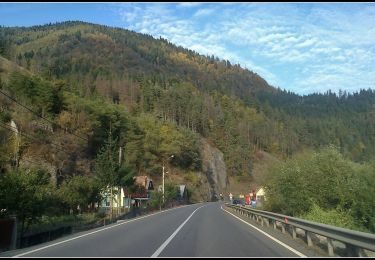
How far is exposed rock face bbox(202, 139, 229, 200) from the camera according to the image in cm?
14575

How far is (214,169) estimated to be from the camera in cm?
14975

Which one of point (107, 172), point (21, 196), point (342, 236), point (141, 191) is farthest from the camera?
point (141, 191)

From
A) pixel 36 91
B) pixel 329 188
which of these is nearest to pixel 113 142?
pixel 36 91

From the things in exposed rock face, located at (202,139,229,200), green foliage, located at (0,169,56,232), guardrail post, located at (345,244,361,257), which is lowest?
guardrail post, located at (345,244,361,257)

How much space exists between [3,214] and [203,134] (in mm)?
148591

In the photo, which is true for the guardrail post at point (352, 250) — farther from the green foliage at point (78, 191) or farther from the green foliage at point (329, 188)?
the green foliage at point (78, 191)

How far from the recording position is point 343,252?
1522cm

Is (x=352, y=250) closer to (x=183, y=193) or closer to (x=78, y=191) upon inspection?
(x=78, y=191)

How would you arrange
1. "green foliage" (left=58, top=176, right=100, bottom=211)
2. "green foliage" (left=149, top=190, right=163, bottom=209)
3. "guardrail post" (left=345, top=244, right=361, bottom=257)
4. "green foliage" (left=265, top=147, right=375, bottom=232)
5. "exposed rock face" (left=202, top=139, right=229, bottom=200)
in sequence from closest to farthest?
"guardrail post" (left=345, top=244, right=361, bottom=257)
"green foliage" (left=265, top=147, right=375, bottom=232)
"green foliage" (left=58, top=176, right=100, bottom=211)
"green foliage" (left=149, top=190, right=163, bottom=209)
"exposed rock face" (left=202, top=139, right=229, bottom=200)

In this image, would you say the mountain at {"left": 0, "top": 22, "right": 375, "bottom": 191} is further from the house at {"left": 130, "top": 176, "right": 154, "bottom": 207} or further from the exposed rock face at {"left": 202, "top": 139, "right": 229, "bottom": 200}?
the house at {"left": 130, "top": 176, "right": 154, "bottom": 207}

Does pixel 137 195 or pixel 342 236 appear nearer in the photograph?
pixel 342 236

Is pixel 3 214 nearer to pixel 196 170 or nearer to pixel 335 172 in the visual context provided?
pixel 335 172

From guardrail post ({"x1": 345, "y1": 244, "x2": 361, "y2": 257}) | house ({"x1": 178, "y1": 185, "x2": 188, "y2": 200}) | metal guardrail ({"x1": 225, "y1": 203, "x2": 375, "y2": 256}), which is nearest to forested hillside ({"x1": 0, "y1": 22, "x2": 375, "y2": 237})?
house ({"x1": 178, "y1": 185, "x2": 188, "y2": 200})

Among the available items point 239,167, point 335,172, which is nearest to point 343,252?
point 335,172
